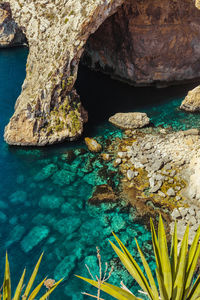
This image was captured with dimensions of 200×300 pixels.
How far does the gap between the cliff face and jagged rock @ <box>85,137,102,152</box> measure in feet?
32.5

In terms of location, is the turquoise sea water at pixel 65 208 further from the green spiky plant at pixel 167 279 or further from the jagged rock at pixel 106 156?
the green spiky plant at pixel 167 279

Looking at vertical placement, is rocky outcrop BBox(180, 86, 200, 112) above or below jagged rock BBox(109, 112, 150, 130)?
above

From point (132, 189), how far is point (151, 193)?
988mm

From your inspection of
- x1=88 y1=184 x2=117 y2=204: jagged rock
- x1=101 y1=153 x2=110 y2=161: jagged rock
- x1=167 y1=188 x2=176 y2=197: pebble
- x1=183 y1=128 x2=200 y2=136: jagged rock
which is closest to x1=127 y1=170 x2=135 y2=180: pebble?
x1=88 y1=184 x2=117 y2=204: jagged rock

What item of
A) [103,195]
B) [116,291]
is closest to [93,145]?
[103,195]

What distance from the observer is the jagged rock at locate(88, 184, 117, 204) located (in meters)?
14.0

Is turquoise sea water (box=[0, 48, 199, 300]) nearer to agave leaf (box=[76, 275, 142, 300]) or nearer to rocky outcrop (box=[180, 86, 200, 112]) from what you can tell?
rocky outcrop (box=[180, 86, 200, 112])

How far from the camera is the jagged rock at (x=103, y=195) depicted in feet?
45.8

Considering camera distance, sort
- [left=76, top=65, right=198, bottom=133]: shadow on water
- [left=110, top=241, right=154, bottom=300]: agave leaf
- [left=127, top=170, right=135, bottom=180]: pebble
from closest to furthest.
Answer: [left=110, top=241, right=154, bottom=300]: agave leaf → [left=127, top=170, right=135, bottom=180]: pebble → [left=76, top=65, right=198, bottom=133]: shadow on water

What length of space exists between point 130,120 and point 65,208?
8409mm

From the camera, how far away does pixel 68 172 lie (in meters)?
16.0

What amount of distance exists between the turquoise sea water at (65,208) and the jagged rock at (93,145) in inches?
16.7

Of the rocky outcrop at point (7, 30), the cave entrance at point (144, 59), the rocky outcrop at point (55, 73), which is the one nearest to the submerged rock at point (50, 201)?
the rocky outcrop at point (55, 73)

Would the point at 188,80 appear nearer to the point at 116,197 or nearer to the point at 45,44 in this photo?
the point at 45,44
